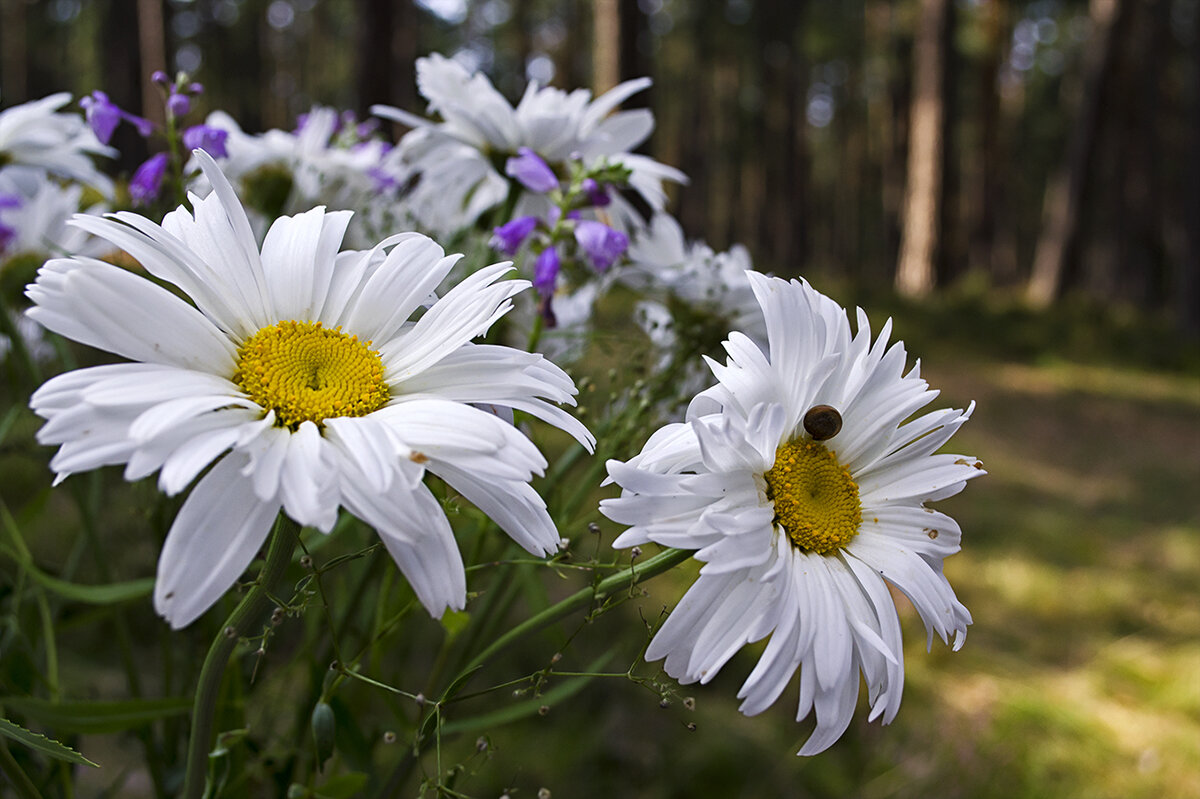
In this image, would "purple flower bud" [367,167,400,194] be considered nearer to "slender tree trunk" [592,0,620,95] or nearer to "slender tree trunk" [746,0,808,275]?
"slender tree trunk" [592,0,620,95]

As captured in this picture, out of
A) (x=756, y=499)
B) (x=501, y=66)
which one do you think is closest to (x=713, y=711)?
(x=756, y=499)

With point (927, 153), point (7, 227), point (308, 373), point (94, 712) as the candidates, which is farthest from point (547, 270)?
point (927, 153)

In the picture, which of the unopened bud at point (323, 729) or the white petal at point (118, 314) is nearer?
the white petal at point (118, 314)

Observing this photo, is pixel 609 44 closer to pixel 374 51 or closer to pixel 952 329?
pixel 374 51

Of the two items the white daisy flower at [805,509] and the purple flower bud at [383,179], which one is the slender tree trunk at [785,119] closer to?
the purple flower bud at [383,179]

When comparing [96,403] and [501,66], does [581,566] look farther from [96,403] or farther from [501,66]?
[501,66]

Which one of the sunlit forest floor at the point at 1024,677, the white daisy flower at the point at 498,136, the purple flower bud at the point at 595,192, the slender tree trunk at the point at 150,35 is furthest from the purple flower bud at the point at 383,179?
the slender tree trunk at the point at 150,35

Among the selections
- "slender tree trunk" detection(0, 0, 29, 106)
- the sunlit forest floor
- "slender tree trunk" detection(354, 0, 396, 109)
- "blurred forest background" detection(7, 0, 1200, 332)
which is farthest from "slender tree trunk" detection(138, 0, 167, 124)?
"slender tree trunk" detection(0, 0, 29, 106)
